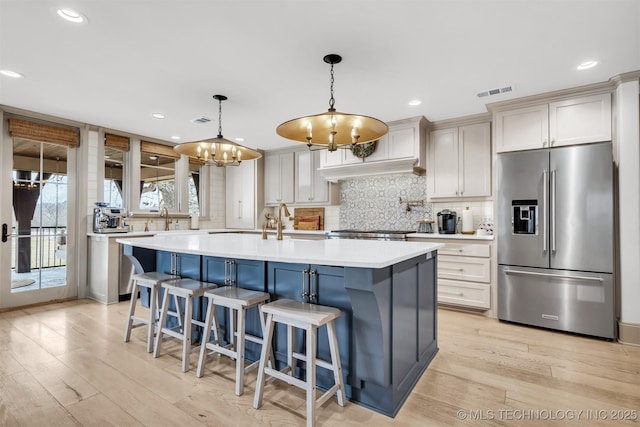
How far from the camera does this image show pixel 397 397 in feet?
6.29

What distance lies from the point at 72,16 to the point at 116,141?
9.98 feet

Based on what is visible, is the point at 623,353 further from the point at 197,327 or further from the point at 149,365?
the point at 149,365

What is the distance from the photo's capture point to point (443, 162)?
4293 millimetres

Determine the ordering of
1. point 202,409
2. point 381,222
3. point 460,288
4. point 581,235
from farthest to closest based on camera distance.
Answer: point 381,222 → point 460,288 → point 581,235 → point 202,409

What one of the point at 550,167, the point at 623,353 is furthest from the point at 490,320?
the point at 550,167

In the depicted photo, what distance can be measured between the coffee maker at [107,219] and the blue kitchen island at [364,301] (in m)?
2.46

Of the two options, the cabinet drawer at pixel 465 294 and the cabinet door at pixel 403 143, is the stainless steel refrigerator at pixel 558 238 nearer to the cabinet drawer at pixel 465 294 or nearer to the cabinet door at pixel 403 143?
the cabinet drawer at pixel 465 294

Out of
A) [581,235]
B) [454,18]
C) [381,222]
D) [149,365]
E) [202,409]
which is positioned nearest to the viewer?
[202,409]

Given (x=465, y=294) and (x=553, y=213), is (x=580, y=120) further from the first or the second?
(x=465, y=294)

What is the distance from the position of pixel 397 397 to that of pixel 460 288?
228cm

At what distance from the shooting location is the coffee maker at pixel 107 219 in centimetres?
440

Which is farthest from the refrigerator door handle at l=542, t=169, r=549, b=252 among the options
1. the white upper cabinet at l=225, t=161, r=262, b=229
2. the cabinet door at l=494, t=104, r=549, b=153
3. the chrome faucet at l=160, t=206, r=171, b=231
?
the chrome faucet at l=160, t=206, r=171, b=231

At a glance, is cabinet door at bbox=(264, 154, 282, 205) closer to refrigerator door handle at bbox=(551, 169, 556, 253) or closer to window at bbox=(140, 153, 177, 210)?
window at bbox=(140, 153, 177, 210)

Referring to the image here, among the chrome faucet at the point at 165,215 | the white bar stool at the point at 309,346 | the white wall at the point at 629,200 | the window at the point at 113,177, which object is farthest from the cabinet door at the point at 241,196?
the white wall at the point at 629,200
